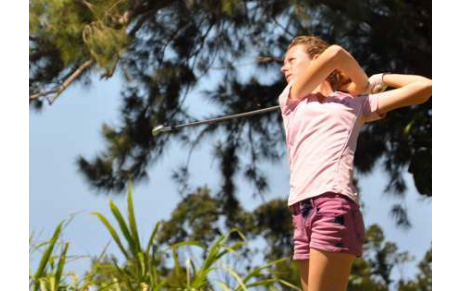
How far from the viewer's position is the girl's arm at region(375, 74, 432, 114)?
1.25 metres

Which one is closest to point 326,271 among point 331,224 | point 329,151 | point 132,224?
point 331,224

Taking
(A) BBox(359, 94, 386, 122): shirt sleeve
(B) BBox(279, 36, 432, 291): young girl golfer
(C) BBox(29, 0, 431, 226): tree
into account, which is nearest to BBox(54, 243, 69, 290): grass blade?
(B) BBox(279, 36, 432, 291): young girl golfer

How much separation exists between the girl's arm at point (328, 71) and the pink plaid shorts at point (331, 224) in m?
0.17

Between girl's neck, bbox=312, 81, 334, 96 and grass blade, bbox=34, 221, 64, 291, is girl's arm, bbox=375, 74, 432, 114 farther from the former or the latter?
grass blade, bbox=34, 221, 64, 291

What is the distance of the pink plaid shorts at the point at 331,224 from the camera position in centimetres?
121

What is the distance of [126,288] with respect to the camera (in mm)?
1645

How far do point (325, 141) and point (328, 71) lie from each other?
0.33 ft

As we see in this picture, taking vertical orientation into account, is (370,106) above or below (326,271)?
above

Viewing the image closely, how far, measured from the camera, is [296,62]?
4.55 feet

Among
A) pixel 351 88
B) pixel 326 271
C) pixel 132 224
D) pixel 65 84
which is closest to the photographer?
pixel 326 271

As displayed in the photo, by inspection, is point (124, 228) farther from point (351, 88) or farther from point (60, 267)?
point (351, 88)

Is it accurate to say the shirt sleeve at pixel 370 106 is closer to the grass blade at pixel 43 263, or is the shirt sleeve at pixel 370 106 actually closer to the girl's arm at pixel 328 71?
the girl's arm at pixel 328 71

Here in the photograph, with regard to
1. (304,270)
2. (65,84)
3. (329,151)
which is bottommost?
(304,270)
